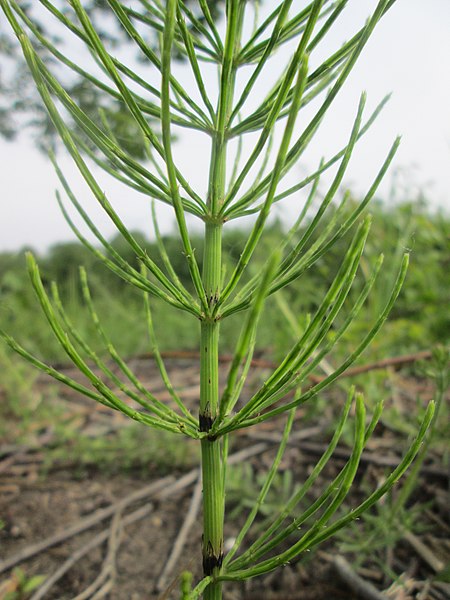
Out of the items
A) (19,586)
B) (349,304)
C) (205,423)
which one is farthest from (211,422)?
(349,304)

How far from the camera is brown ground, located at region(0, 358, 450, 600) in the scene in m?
1.04

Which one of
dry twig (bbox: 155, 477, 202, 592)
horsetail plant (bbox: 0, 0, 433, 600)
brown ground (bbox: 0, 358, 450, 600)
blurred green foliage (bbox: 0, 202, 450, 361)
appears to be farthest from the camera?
blurred green foliage (bbox: 0, 202, 450, 361)

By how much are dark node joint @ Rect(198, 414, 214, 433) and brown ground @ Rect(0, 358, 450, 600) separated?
0.27 m

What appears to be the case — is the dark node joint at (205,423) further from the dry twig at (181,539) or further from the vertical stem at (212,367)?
the dry twig at (181,539)

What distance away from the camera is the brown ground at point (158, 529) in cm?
104

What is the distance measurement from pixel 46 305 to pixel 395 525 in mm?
966

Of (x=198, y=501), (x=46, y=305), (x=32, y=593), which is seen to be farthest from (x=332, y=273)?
(x=46, y=305)

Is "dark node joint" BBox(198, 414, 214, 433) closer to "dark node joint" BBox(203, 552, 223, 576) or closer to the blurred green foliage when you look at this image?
"dark node joint" BBox(203, 552, 223, 576)

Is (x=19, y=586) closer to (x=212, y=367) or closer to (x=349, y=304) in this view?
(x=212, y=367)

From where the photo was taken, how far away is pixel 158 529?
136 cm

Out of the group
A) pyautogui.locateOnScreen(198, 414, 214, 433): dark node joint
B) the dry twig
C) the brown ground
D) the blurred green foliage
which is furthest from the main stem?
the dry twig

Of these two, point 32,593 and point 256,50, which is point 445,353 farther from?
point 32,593

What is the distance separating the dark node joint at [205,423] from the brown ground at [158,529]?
275 millimetres

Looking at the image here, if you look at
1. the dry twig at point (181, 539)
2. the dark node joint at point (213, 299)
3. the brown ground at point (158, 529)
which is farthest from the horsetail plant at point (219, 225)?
the dry twig at point (181, 539)
